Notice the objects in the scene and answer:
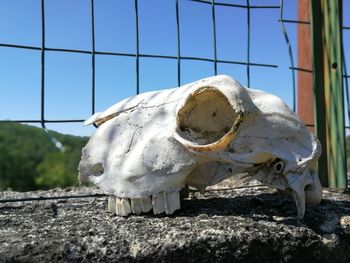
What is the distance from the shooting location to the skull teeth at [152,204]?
1.39 metres

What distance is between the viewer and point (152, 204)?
1.39 m

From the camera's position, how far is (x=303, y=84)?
2.55 metres

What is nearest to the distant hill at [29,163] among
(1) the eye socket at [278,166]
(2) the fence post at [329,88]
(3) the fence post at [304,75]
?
(3) the fence post at [304,75]

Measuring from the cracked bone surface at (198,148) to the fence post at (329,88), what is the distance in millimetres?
670

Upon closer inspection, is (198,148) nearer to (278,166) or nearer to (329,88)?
(278,166)

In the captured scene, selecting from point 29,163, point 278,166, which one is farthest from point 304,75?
point 29,163

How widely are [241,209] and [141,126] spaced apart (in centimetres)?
42

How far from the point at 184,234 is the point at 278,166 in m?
0.37

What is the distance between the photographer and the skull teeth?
4.55 ft

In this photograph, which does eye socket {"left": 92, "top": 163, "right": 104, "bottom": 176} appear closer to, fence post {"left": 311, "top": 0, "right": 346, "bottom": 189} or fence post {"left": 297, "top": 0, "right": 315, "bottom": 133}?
fence post {"left": 311, "top": 0, "right": 346, "bottom": 189}

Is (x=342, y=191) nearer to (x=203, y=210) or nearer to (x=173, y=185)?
(x=203, y=210)

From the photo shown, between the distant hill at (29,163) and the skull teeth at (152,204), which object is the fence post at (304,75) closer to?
the skull teeth at (152,204)

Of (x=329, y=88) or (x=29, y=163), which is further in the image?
(x=29, y=163)

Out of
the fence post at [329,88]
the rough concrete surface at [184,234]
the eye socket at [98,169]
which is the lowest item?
the rough concrete surface at [184,234]
